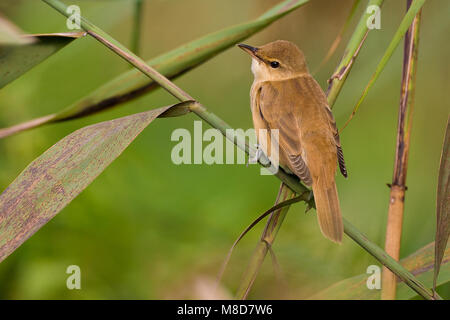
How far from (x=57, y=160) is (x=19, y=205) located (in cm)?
15

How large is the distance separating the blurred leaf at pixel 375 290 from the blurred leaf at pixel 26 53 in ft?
3.77

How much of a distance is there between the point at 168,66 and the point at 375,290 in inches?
40.9

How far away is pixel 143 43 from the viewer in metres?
5.26

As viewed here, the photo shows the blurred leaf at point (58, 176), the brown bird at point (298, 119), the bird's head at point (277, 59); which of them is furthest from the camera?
the bird's head at point (277, 59)

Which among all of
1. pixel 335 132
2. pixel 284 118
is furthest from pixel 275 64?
pixel 335 132

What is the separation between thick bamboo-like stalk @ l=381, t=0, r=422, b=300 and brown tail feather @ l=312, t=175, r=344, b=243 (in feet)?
0.55

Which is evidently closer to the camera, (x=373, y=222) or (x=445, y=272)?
(x=445, y=272)

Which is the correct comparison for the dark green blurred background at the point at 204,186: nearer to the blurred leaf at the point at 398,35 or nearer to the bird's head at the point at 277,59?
the bird's head at the point at 277,59

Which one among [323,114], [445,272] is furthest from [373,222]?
[445,272]

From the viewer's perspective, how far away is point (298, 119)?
7.41ft

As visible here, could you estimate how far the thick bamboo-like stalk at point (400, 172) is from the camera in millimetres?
1783

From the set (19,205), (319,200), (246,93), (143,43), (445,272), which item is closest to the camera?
(19,205)

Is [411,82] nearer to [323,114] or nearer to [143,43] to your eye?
[323,114]
